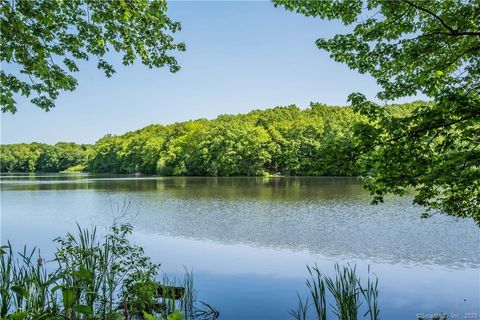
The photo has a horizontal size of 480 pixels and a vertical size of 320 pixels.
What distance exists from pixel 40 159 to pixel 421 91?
447 feet

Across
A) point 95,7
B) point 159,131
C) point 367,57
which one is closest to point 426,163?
point 367,57

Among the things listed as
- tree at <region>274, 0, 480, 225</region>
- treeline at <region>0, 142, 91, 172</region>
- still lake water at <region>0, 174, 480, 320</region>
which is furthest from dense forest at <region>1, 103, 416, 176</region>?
tree at <region>274, 0, 480, 225</region>

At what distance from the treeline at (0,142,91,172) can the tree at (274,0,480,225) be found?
423 feet

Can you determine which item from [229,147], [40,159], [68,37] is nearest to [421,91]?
[68,37]

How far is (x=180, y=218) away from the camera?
2195 centimetres

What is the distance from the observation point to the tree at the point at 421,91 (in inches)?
182

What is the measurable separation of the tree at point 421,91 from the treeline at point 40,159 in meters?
129

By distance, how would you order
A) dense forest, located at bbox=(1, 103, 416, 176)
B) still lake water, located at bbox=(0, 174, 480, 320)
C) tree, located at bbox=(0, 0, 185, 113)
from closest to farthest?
tree, located at bbox=(0, 0, 185, 113) → still lake water, located at bbox=(0, 174, 480, 320) → dense forest, located at bbox=(1, 103, 416, 176)

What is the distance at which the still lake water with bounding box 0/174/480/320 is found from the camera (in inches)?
373

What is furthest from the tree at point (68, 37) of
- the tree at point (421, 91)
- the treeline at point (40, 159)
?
the treeline at point (40, 159)

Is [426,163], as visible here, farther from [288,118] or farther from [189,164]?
[288,118]

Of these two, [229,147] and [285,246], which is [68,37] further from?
[229,147]

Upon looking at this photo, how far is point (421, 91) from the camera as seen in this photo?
601 cm

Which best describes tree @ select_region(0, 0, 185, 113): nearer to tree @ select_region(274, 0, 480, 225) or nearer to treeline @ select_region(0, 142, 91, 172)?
tree @ select_region(274, 0, 480, 225)
